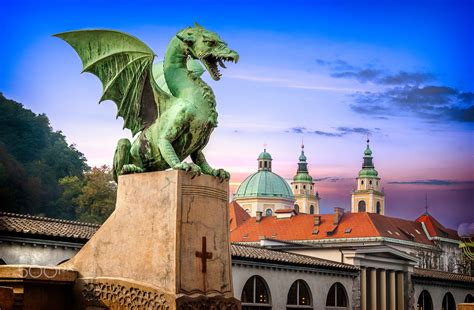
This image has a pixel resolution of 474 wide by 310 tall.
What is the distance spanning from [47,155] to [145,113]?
4427 centimetres

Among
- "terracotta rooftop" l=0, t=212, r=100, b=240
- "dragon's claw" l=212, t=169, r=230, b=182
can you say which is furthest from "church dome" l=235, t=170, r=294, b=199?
"dragon's claw" l=212, t=169, r=230, b=182

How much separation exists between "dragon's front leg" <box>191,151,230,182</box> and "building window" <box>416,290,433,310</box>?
3601cm

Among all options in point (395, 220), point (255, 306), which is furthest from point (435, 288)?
point (395, 220)

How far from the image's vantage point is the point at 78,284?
852 cm

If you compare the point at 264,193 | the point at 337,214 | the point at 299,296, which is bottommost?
the point at 299,296

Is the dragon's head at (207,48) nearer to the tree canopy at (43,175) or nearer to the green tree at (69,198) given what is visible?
the tree canopy at (43,175)

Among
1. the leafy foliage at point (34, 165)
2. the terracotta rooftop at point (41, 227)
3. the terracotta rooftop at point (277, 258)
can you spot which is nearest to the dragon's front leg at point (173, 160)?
the terracotta rooftop at point (41, 227)

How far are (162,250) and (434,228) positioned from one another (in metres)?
79.5

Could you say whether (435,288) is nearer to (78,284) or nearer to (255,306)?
(255,306)

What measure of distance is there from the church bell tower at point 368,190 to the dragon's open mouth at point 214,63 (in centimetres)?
10507

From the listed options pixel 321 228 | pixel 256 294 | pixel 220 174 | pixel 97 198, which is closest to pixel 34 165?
pixel 97 198

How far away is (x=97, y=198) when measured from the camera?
1913 inches

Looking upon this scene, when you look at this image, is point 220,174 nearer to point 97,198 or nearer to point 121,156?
point 121,156

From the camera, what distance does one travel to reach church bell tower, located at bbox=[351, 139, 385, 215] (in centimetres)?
11388
